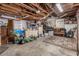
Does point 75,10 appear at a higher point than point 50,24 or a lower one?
higher

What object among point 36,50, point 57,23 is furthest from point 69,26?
point 36,50

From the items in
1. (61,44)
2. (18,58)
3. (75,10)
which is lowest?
(18,58)

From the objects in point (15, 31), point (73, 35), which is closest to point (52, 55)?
point (73, 35)

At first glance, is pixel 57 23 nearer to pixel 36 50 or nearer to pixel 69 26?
pixel 69 26

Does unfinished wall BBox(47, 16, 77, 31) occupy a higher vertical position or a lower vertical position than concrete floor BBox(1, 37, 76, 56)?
higher

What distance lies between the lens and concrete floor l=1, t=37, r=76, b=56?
2473 millimetres

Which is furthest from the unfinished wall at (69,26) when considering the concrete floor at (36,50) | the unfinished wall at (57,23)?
the concrete floor at (36,50)

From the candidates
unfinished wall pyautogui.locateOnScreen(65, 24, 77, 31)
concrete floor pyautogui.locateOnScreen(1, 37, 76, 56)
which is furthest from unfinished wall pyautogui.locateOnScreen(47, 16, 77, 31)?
concrete floor pyautogui.locateOnScreen(1, 37, 76, 56)

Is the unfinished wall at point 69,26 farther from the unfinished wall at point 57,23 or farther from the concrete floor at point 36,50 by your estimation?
the concrete floor at point 36,50

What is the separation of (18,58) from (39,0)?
1.12 m

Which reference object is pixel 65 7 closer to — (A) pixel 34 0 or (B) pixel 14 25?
(A) pixel 34 0

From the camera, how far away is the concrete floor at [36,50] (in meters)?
2.47

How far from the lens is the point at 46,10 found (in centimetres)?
244

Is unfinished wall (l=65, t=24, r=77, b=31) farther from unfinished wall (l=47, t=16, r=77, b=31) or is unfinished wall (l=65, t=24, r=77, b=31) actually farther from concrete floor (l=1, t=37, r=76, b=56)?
concrete floor (l=1, t=37, r=76, b=56)
